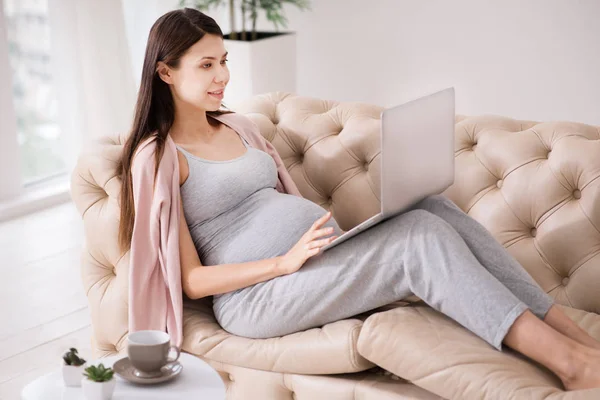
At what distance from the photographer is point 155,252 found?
204 centimetres

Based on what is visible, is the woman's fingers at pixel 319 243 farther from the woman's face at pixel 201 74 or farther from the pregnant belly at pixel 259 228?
the woman's face at pixel 201 74

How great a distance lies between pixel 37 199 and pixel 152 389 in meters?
2.83

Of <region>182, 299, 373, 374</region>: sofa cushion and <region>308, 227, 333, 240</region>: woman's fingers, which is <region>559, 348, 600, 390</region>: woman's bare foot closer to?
<region>182, 299, 373, 374</region>: sofa cushion

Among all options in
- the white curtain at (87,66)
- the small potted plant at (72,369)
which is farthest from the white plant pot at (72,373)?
the white curtain at (87,66)

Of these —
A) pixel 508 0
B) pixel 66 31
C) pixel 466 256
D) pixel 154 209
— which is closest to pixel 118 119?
pixel 66 31

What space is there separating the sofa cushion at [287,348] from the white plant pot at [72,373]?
1.54 ft

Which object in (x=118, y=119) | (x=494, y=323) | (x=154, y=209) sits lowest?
(x=118, y=119)

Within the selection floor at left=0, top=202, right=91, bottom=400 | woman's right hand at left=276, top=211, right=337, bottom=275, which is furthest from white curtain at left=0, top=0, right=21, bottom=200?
woman's right hand at left=276, top=211, right=337, bottom=275

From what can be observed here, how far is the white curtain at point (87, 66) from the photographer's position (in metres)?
4.10

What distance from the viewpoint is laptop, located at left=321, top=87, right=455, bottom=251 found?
1.82 m

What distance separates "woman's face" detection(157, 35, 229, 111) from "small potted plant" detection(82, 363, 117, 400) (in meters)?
0.87

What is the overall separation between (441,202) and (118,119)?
2.66 m

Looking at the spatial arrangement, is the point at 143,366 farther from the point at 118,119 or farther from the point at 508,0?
the point at 508,0

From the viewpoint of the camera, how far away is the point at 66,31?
13.4ft
